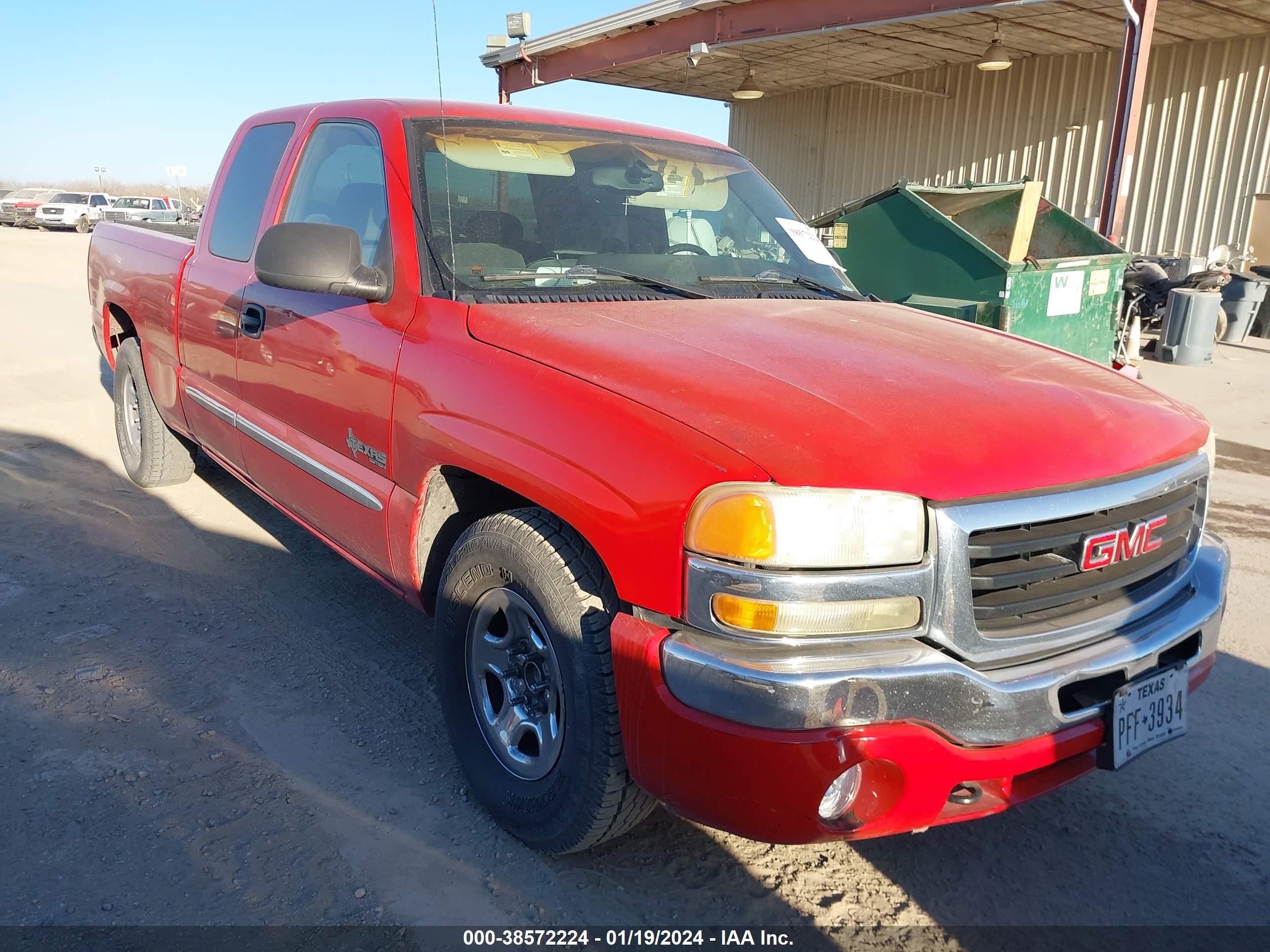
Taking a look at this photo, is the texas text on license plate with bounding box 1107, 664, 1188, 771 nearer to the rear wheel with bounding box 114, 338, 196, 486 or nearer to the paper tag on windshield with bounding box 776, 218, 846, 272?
the paper tag on windshield with bounding box 776, 218, 846, 272

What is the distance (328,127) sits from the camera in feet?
11.4

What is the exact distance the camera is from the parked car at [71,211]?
3412cm

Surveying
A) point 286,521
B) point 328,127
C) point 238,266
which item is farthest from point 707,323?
point 286,521

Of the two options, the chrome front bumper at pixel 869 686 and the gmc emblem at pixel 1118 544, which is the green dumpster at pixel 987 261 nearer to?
the gmc emblem at pixel 1118 544

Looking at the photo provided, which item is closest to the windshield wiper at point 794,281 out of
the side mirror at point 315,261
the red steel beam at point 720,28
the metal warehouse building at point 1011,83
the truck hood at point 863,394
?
the truck hood at point 863,394

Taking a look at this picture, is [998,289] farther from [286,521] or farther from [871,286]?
[286,521]

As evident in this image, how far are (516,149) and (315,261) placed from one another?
32.2 inches

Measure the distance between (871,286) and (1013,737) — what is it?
673cm

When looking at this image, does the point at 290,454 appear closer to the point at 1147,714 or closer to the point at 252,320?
the point at 252,320

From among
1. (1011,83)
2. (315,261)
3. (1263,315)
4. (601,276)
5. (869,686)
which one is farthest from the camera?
(1011,83)

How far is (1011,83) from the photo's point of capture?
54.5 ft

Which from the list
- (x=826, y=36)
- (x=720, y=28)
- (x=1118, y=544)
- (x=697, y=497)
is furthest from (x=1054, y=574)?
(x=826, y=36)

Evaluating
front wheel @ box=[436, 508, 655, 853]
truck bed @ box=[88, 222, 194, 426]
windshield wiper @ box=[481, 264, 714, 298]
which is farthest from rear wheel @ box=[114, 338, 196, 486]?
front wheel @ box=[436, 508, 655, 853]

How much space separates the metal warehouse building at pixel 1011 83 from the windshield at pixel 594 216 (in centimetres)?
805
